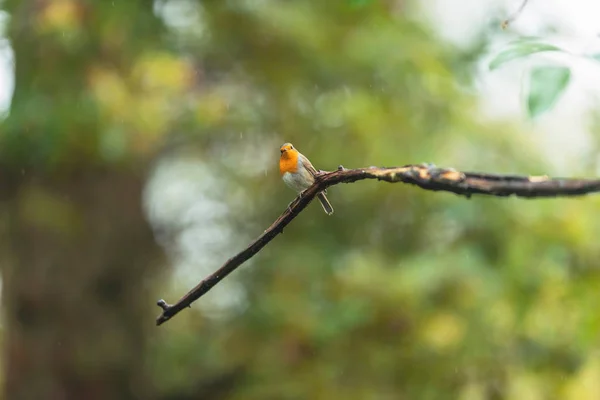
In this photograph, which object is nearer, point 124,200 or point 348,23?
point 348,23

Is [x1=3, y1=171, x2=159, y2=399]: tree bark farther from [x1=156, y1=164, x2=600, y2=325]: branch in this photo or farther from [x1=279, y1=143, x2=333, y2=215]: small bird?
[x1=156, y1=164, x2=600, y2=325]: branch

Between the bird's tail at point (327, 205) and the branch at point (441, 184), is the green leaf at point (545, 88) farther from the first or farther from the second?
the bird's tail at point (327, 205)

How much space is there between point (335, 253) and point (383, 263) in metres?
0.35

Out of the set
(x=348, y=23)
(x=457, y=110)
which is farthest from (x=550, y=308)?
(x=348, y=23)

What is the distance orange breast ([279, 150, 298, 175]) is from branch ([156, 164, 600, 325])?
0.40 metres

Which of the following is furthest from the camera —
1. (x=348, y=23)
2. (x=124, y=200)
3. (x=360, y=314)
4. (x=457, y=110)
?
(x=124, y=200)

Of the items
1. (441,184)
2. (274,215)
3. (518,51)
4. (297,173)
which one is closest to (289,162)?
(297,173)

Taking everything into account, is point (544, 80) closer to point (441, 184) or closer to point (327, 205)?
point (441, 184)

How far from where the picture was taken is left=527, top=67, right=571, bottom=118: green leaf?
736mm

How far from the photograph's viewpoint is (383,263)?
4160 millimetres

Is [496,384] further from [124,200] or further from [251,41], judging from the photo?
[124,200]

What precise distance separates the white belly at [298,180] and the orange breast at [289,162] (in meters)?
0.02

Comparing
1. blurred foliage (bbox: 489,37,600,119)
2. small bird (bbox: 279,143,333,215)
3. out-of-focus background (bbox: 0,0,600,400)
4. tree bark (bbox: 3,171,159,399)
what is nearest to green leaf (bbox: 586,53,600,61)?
blurred foliage (bbox: 489,37,600,119)

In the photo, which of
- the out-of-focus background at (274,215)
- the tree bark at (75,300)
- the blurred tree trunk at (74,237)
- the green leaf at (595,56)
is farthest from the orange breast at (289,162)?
the tree bark at (75,300)
